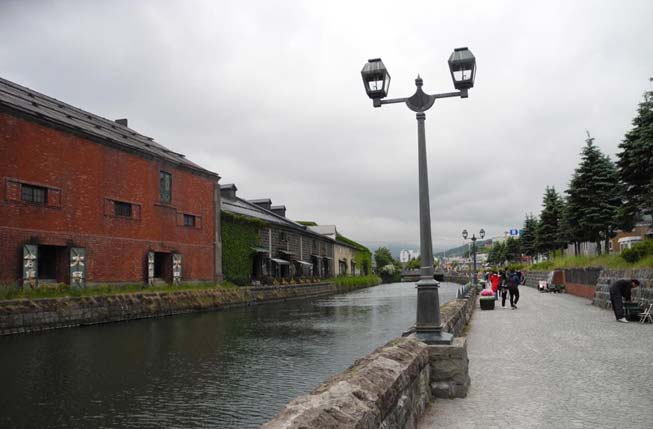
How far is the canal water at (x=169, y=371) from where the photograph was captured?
7.77 meters

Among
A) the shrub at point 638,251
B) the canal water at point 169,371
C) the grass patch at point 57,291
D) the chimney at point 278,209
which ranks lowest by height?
the canal water at point 169,371

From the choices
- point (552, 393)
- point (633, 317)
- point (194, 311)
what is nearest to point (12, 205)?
point (194, 311)

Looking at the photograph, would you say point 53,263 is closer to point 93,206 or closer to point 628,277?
point 93,206

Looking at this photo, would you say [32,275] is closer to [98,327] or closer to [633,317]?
[98,327]

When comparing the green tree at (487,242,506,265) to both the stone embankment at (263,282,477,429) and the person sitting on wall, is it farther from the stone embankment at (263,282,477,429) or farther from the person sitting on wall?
the stone embankment at (263,282,477,429)

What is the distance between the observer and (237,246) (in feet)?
125

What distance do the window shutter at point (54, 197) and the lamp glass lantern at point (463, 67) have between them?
66.8 feet

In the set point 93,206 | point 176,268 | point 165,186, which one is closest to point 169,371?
point 93,206

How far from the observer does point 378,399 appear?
3.72 metres

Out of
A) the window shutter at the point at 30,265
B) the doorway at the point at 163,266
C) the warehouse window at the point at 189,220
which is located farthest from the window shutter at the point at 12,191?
the warehouse window at the point at 189,220

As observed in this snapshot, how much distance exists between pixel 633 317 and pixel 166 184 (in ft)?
83.4

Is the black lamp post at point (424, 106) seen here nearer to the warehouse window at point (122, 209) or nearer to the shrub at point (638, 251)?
the shrub at point (638, 251)

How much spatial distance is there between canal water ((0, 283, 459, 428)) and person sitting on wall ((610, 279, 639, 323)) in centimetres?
661

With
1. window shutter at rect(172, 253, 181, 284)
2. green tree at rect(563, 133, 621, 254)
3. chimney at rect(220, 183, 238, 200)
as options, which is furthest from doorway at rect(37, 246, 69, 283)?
green tree at rect(563, 133, 621, 254)
